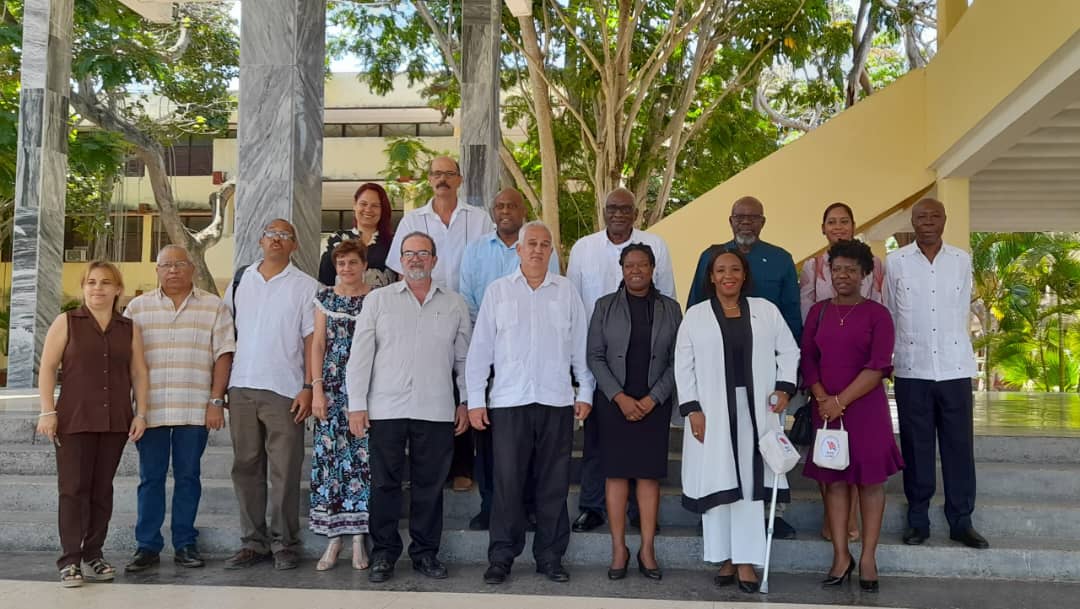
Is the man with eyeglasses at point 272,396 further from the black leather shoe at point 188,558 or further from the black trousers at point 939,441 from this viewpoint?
the black trousers at point 939,441

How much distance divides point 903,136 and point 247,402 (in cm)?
837

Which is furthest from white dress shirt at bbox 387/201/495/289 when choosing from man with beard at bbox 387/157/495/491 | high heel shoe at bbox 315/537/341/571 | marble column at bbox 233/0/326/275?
marble column at bbox 233/0/326/275

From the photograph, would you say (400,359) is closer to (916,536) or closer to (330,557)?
(330,557)

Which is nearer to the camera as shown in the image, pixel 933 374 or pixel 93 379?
pixel 93 379

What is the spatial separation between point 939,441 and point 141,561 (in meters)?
4.25

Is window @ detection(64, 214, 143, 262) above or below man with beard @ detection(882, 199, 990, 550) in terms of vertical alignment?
above

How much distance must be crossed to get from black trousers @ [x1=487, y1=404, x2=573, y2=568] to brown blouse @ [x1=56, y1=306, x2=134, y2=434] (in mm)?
1901

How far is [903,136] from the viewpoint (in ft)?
35.9

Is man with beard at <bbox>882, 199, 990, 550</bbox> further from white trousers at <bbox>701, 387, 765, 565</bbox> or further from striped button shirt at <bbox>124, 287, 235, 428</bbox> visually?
striped button shirt at <bbox>124, 287, 235, 428</bbox>

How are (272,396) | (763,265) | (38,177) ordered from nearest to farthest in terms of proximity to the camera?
(272,396)
(763,265)
(38,177)

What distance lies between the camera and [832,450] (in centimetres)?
473

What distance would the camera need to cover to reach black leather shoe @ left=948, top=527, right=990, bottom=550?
5164 mm

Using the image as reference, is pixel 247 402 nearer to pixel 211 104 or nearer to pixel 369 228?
pixel 369 228

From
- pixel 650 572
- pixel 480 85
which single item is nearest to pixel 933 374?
pixel 650 572
